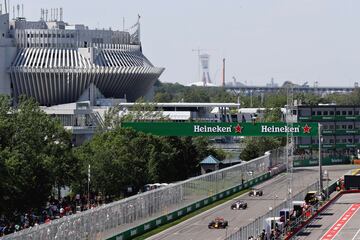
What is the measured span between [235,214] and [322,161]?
56399 mm

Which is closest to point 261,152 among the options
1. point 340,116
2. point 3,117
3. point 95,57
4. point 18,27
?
point 340,116

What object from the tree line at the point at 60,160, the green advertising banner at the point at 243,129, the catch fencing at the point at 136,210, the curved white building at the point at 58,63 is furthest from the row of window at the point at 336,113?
the curved white building at the point at 58,63

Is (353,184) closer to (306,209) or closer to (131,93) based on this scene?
(306,209)

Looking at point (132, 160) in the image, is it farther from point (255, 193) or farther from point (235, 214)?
point (235, 214)

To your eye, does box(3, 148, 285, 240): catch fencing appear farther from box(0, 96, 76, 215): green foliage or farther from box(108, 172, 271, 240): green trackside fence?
box(0, 96, 76, 215): green foliage

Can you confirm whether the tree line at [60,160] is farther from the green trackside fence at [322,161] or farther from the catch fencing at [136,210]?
the green trackside fence at [322,161]

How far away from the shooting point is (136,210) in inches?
2793

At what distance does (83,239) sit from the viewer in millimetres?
59938

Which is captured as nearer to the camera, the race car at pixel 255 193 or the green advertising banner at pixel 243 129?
the race car at pixel 255 193

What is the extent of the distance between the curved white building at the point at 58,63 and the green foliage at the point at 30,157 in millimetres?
84966

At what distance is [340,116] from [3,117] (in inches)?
2149

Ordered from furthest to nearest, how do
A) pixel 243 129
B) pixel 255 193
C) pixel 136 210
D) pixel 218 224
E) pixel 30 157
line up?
1. pixel 243 129
2. pixel 255 193
3. pixel 30 157
4. pixel 218 224
5. pixel 136 210

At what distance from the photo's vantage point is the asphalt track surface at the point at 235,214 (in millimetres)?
69250

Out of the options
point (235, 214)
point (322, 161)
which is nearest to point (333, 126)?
point (322, 161)
